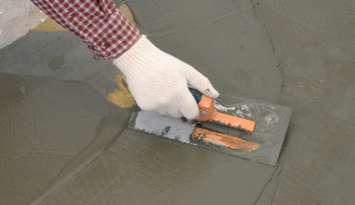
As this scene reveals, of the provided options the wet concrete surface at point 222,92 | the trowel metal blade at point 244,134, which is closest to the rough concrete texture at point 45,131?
the wet concrete surface at point 222,92

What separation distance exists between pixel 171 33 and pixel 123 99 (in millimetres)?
511

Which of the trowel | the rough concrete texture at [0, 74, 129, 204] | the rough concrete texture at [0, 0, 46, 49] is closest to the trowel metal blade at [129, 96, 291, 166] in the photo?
the trowel

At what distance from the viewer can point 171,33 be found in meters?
2.72

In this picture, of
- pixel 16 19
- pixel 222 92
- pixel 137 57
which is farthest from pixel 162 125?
pixel 16 19

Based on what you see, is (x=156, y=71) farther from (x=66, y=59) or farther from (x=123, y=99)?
(x=66, y=59)

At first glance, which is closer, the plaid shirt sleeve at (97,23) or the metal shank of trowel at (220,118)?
the plaid shirt sleeve at (97,23)

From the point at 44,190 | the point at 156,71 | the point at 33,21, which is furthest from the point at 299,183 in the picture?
the point at 33,21

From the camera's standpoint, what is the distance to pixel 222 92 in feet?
7.97

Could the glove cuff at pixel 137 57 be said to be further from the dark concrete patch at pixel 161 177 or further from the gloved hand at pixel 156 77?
the dark concrete patch at pixel 161 177

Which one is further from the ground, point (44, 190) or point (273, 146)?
point (273, 146)

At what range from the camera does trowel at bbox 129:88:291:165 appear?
7.09 ft

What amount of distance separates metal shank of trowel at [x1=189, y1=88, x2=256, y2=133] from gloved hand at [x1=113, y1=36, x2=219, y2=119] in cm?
7

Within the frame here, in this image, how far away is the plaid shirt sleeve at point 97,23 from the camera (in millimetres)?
1799

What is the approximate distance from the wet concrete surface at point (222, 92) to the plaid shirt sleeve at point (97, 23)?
1.96 feet
